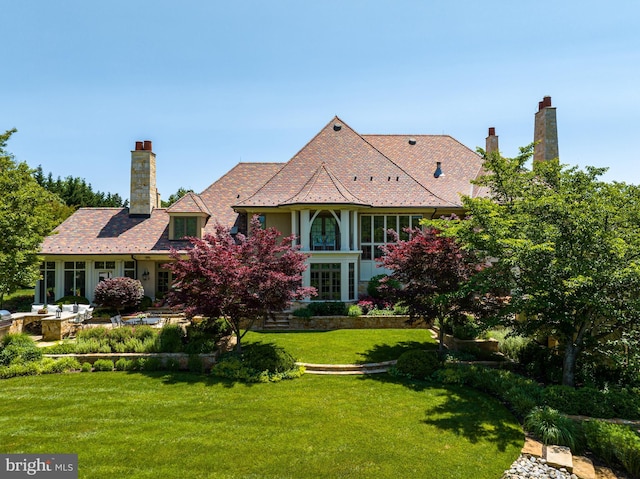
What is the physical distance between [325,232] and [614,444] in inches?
575

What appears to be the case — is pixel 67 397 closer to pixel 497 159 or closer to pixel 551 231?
pixel 551 231

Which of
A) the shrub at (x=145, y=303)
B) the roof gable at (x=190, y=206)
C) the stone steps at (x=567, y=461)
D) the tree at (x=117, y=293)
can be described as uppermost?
the roof gable at (x=190, y=206)

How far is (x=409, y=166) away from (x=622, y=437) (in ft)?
64.8

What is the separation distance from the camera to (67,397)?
939 cm

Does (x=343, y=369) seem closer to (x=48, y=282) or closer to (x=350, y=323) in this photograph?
(x=350, y=323)

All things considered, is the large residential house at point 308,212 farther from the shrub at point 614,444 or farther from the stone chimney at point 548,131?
the shrub at point 614,444

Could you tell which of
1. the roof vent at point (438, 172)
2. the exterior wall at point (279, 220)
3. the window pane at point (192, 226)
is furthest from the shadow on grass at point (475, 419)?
the window pane at point (192, 226)

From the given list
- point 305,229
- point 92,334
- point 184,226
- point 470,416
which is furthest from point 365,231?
point 92,334

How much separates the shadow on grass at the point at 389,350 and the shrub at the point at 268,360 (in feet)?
8.18

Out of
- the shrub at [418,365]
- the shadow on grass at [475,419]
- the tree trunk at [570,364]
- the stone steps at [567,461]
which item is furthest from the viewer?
the shrub at [418,365]

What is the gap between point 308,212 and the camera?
19.0m

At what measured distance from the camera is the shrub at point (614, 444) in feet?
21.1

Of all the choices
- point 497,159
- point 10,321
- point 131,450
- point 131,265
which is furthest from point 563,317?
point 131,265

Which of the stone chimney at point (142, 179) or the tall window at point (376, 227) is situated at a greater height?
the stone chimney at point (142, 179)
